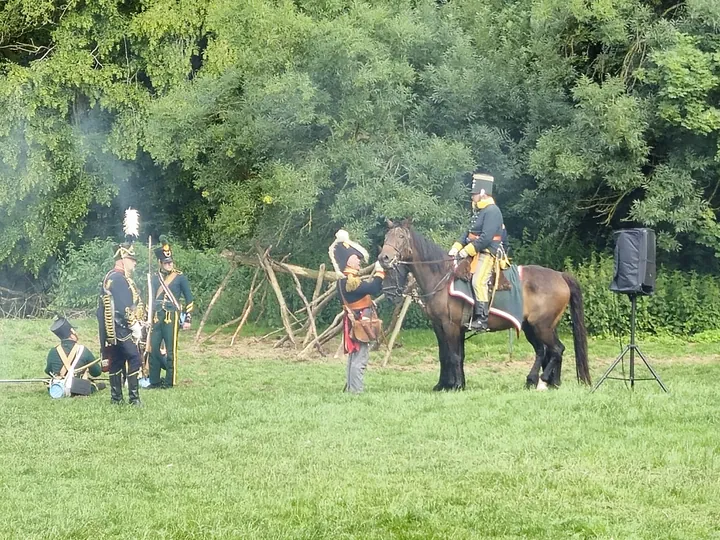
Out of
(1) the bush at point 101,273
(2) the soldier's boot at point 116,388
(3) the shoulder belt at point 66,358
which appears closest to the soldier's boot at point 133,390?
(2) the soldier's boot at point 116,388

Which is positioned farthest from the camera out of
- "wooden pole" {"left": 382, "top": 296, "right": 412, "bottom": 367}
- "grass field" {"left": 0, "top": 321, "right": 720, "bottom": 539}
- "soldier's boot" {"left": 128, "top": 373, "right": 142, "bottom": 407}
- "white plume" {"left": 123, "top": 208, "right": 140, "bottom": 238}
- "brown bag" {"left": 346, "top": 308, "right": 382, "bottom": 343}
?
"wooden pole" {"left": 382, "top": 296, "right": 412, "bottom": 367}

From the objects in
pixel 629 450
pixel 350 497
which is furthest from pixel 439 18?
pixel 350 497

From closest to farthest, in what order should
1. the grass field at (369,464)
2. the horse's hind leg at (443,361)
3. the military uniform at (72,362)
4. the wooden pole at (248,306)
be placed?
the grass field at (369,464) < the horse's hind leg at (443,361) < the military uniform at (72,362) < the wooden pole at (248,306)

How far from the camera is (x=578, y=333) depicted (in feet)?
44.7

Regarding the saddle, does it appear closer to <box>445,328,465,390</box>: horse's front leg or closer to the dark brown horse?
the dark brown horse

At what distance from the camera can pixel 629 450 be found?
9406 millimetres

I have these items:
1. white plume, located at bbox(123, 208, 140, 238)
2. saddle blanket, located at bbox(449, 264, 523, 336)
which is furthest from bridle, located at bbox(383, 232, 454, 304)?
white plume, located at bbox(123, 208, 140, 238)

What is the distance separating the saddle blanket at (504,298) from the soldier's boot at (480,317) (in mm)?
102

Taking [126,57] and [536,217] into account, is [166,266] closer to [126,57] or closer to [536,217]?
[536,217]

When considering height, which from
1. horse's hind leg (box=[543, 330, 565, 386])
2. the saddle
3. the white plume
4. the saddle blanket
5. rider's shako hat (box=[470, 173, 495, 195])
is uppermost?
rider's shako hat (box=[470, 173, 495, 195])

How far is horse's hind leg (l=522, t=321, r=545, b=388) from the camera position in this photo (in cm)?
1356

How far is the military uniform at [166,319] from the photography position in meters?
15.2

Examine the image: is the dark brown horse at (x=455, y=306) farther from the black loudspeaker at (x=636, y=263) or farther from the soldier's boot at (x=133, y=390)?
the soldier's boot at (x=133, y=390)

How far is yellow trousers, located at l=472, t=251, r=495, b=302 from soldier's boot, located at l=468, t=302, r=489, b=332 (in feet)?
0.23
